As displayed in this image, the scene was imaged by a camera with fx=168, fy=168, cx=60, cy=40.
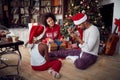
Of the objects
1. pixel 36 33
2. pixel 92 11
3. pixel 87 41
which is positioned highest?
pixel 92 11

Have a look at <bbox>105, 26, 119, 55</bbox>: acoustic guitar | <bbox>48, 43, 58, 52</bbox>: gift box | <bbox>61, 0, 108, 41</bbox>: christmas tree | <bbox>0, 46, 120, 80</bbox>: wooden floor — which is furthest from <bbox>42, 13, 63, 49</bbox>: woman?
<bbox>105, 26, 119, 55</bbox>: acoustic guitar

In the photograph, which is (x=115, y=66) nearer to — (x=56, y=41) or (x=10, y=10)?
(x=56, y=41)

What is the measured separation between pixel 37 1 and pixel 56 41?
228cm

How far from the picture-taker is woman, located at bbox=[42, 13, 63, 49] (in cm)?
343

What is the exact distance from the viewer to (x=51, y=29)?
3.55 meters

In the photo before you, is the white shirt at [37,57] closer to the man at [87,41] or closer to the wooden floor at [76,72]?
the wooden floor at [76,72]

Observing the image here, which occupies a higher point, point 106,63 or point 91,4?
point 91,4

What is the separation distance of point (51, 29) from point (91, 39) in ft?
3.71

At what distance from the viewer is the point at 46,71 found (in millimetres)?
2818

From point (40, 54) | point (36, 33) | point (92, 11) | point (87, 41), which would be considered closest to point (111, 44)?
point (92, 11)

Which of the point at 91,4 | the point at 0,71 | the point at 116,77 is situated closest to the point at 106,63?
the point at 116,77

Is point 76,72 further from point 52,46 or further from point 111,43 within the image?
point 111,43

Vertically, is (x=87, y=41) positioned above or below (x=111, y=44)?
above

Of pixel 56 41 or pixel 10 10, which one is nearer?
pixel 56 41
